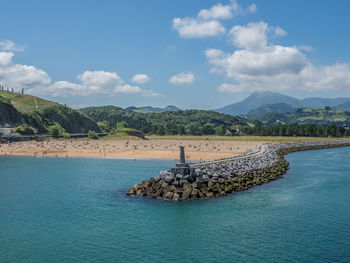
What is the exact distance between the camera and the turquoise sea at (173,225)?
898 inches

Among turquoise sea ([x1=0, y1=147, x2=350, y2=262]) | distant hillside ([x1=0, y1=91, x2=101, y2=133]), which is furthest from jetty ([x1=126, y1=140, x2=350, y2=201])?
distant hillside ([x1=0, y1=91, x2=101, y2=133])

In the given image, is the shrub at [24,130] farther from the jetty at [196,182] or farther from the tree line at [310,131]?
the tree line at [310,131]

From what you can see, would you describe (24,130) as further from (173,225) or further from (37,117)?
(173,225)

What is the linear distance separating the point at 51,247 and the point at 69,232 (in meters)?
3.20

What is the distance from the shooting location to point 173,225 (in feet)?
96.1

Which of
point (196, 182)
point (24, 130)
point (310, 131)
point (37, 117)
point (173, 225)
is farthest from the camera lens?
point (37, 117)

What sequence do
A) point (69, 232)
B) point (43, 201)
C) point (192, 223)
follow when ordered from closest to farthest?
point (69, 232) → point (192, 223) → point (43, 201)

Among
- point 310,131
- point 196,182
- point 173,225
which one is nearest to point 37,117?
point 310,131

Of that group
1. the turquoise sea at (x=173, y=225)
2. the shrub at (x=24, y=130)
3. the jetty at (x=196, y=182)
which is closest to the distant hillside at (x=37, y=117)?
the shrub at (x=24, y=130)

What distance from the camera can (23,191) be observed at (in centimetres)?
4444

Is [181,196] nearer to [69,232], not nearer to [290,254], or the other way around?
[69,232]

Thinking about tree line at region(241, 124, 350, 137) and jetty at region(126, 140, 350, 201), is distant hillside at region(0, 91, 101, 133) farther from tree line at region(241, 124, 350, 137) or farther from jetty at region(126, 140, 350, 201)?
jetty at region(126, 140, 350, 201)

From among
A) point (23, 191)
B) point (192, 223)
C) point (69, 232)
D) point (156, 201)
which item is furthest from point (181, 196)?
→ point (23, 191)

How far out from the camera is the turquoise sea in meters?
22.8
